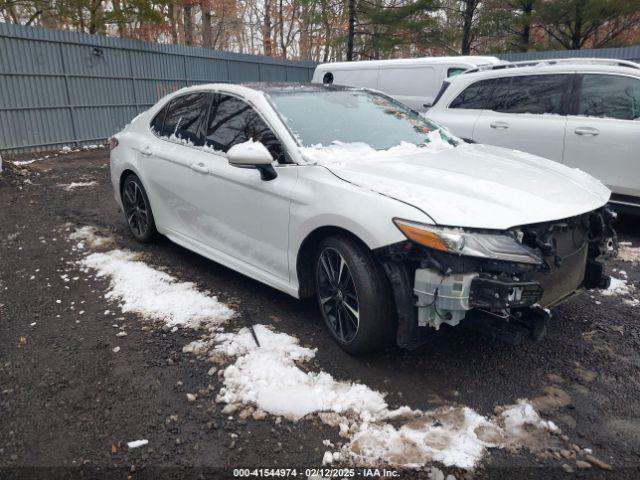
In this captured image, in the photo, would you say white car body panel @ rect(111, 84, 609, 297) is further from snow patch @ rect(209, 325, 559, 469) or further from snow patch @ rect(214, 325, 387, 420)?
snow patch @ rect(209, 325, 559, 469)

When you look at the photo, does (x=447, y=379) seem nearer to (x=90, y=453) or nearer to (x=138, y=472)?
(x=138, y=472)

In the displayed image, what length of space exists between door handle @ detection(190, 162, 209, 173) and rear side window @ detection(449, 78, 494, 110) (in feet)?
12.6

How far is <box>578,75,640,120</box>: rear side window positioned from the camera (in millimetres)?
5203

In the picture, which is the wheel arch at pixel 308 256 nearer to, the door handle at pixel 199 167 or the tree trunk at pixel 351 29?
the door handle at pixel 199 167

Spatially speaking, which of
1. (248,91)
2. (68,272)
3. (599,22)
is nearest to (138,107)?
(68,272)

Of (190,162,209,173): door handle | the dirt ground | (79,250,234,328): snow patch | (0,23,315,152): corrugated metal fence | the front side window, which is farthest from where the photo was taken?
(0,23,315,152): corrugated metal fence

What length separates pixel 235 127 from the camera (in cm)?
389

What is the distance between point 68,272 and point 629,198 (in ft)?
18.4

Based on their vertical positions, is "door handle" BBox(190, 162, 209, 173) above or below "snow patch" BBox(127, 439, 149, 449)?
above

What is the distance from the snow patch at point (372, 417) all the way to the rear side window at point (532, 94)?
13.7 feet

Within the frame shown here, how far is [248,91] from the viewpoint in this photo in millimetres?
3891

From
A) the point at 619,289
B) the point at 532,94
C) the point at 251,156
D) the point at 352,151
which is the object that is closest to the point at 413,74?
the point at 532,94

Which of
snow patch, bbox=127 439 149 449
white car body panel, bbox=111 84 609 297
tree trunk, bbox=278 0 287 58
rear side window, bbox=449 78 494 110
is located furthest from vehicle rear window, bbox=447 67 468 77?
tree trunk, bbox=278 0 287 58

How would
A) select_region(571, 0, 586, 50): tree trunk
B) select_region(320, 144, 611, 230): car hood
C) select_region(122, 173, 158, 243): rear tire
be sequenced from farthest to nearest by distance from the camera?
select_region(571, 0, 586, 50): tree trunk, select_region(122, 173, 158, 243): rear tire, select_region(320, 144, 611, 230): car hood
